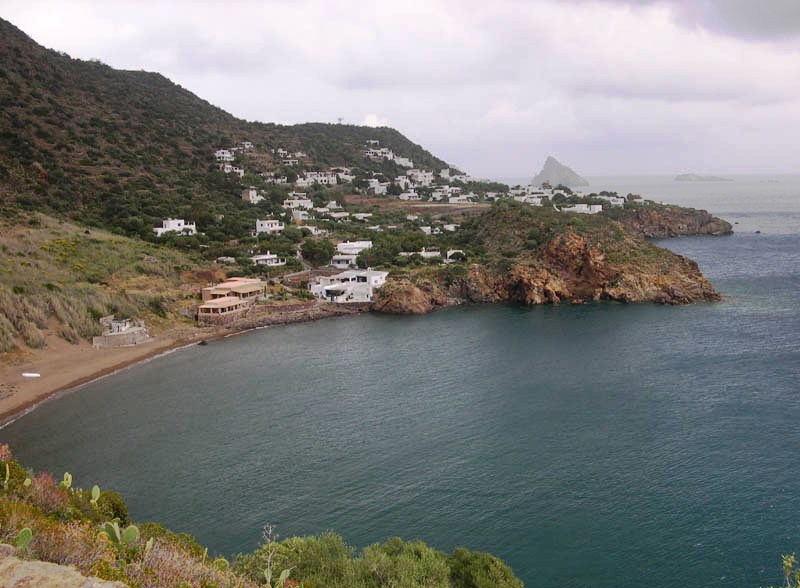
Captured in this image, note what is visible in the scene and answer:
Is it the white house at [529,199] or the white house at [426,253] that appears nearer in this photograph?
the white house at [426,253]

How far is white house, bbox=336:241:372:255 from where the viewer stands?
197 ft

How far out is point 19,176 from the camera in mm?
61656

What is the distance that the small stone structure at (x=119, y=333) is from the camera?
37938 millimetres

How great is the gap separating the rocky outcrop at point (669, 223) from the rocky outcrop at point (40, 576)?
92799 millimetres

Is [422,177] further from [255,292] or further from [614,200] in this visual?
[255,292]

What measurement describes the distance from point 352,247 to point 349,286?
9844mm

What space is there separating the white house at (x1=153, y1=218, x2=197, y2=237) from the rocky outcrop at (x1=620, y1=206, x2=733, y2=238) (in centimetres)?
6320

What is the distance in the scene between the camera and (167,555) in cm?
909

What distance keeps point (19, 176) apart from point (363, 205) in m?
46.0

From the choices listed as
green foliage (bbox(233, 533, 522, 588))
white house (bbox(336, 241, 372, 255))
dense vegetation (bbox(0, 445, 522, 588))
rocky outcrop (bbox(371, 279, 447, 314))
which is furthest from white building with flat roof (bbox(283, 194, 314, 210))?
green foliage (bbox(233, 533, 522, 588))

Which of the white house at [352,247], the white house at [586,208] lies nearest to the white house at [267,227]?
the white house at [352,247]

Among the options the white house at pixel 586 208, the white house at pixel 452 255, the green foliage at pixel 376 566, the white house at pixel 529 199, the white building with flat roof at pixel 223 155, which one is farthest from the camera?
the white house at pixel 529 199

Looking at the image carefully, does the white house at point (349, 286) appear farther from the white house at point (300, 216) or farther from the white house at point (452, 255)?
the white house at point (300, 216)

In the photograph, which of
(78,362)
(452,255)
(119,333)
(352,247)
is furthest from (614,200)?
(78,362)
